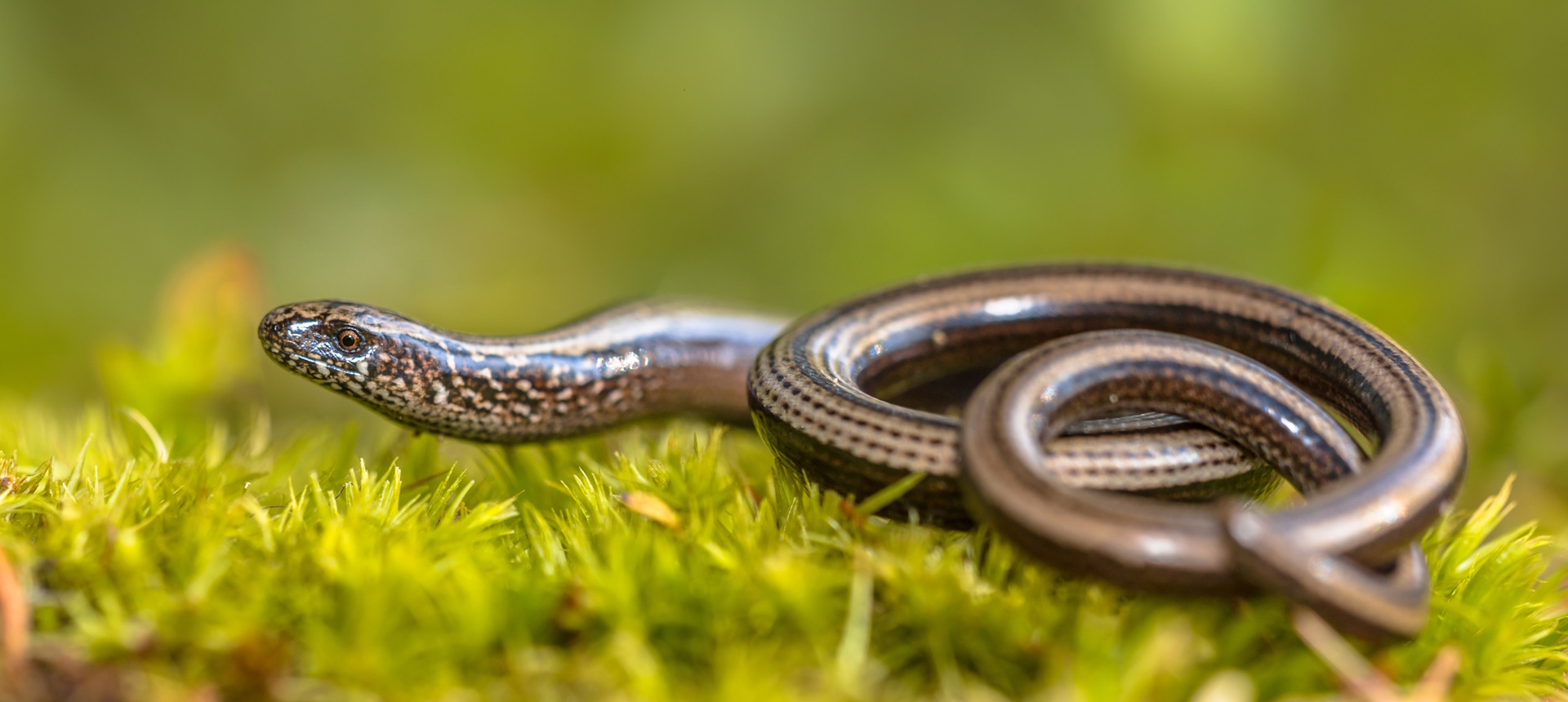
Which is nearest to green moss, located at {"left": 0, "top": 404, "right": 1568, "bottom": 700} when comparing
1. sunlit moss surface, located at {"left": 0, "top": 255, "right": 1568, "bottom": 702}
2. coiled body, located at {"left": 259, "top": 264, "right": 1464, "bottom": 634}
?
sunlit moss surface, located at {"left": 0, "top": 255, "right": 1568, "bottom": 702}

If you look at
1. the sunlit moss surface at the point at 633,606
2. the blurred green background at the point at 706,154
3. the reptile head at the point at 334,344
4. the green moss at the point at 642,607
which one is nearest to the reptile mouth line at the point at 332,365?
the reptile head at the point at 334,344

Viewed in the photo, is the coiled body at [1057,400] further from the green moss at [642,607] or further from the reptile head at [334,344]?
the green moss at [642,607]

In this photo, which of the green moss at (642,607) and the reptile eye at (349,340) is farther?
the reptile eye at (349,340)

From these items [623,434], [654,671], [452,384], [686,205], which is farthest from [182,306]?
[686,205]

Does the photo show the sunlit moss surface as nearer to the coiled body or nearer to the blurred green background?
the coiled body

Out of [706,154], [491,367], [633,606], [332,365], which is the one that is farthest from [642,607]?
[706,154]

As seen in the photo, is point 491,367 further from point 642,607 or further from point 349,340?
point 642,607
